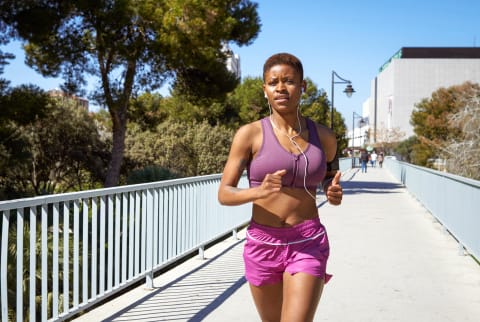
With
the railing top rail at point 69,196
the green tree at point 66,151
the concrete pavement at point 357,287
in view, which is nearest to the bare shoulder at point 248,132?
the railing top rail at point 69,196

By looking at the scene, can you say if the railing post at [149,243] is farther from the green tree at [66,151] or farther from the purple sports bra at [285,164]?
the green tree at [66,151]

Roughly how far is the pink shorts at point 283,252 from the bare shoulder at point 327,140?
432 millimetres

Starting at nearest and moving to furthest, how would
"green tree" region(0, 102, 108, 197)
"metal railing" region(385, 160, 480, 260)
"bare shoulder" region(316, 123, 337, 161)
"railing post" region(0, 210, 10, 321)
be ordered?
"bare shoulder" region(316, 123, 337, 161) < "railing post" region(0, 210, 10, 321) < "metal railing" region(385, 160, 480, 260) < "green tree" region(0, 102, 108, 197)

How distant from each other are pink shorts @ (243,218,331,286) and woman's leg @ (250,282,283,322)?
0.04m

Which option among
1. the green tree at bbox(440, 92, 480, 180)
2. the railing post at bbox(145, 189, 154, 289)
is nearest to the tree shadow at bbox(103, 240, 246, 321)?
the railing post at bbox(145, 189, 154, 289)

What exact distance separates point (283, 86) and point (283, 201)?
1.79 ft

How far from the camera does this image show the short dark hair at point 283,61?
294 centimetres

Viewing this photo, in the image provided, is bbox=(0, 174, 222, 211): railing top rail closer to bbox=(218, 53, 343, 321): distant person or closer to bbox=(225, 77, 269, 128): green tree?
bbox=(218, 53, 343, 321): distant person

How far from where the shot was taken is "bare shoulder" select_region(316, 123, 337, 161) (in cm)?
313

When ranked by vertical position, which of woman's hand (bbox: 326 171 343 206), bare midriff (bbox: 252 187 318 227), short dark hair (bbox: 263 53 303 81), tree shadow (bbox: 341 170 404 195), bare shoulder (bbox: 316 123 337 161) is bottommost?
tree shadow (bbox: 341 170 404 195)

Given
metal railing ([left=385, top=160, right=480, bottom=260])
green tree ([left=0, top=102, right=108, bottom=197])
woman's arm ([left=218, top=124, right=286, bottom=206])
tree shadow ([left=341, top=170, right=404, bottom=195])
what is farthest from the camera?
tree shadow ([left=341, top=170, right=404, bottom=195])

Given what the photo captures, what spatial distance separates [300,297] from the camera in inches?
108

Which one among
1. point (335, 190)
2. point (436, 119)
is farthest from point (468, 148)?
point (436, 119)

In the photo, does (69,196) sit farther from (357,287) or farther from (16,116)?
(16,116)
